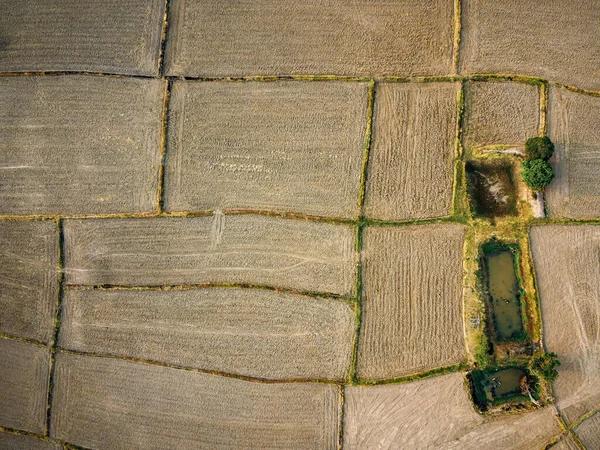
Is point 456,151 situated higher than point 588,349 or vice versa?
point 456,151

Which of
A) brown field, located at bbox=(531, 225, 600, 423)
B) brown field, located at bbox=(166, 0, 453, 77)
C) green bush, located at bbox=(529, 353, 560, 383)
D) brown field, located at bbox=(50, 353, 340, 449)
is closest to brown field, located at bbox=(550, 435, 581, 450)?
brown field, located at bbox=(531, 225, 600, 423)

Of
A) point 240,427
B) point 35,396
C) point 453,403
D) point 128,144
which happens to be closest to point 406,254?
point 453,403

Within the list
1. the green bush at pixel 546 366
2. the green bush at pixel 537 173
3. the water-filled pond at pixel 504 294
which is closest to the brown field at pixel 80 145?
the water-filled pond at pixel 504 294

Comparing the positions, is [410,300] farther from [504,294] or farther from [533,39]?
[533,39]

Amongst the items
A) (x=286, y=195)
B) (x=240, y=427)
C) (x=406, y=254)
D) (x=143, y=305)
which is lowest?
(x=240, y=427)

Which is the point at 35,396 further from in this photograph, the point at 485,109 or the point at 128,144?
the point at 485,109
